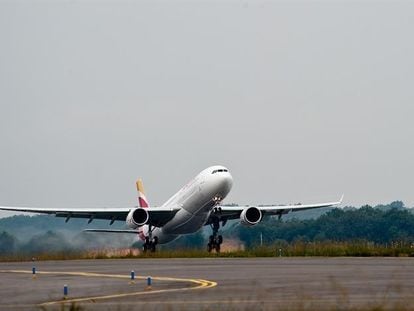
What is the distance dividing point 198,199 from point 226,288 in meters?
37.1

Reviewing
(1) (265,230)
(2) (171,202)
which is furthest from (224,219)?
(1) (265,230)

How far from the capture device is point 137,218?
207 feet

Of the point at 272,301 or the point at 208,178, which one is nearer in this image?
the point at 272,301

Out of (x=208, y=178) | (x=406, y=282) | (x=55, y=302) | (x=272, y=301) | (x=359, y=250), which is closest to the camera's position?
(x=272, y=301)

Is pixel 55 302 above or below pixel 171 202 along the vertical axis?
below

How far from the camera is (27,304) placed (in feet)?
69.8

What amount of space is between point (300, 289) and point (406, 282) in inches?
132

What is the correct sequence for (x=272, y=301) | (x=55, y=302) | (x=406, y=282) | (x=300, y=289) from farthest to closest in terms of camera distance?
(x=406, y=282) < (x=300, y=289) < (x=55, y=302) < (x=272, y=301)

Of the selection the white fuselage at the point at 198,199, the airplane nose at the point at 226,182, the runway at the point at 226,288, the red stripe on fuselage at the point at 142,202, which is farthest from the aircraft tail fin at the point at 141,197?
the runway at the point at 226,288

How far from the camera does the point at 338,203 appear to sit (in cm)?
6875

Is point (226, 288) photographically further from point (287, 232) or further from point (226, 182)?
point (287, 232)

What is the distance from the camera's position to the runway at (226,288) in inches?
786

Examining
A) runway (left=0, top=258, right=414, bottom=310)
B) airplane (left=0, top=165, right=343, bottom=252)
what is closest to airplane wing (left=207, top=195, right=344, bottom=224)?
airplane (left=0, top=165, right=343, bottom=252)

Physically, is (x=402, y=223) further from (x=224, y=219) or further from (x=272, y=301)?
(x=272, y=301)
